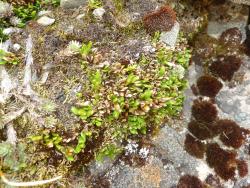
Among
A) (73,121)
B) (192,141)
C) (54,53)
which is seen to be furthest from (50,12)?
(192,141)

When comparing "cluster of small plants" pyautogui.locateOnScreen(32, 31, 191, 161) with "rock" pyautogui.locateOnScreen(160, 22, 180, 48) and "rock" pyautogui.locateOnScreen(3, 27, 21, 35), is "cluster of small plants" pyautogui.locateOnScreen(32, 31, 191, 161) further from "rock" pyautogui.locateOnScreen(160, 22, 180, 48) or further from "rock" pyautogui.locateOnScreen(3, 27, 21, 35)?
"rock" pyautogui.locateOnScreen(3, 27, 21, 35)

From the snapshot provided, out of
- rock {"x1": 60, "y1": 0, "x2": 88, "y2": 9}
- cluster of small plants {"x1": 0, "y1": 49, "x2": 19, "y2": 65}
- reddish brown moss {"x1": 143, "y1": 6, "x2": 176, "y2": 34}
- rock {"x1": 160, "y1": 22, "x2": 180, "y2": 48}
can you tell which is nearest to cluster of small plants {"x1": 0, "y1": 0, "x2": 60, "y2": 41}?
rock {"x1": 60, "y1": 0, "x2": 88, "y2": 9}

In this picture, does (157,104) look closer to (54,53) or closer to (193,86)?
(193,86)

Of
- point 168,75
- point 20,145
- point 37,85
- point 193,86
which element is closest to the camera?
point 20,145

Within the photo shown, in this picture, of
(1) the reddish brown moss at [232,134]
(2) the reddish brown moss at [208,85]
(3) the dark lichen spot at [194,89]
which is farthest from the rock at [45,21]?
(1) the reddish brown moss at [232,134]

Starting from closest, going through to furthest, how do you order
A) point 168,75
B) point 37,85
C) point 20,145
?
1. point 20,145
2. point 37,85
3. point 168,75

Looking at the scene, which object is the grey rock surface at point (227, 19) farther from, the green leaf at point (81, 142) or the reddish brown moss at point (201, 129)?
the green leaf at point (81, 142)

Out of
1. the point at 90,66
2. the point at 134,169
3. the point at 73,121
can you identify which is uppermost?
the point at 90,66

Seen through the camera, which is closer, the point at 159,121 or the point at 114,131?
the point at 114,131
